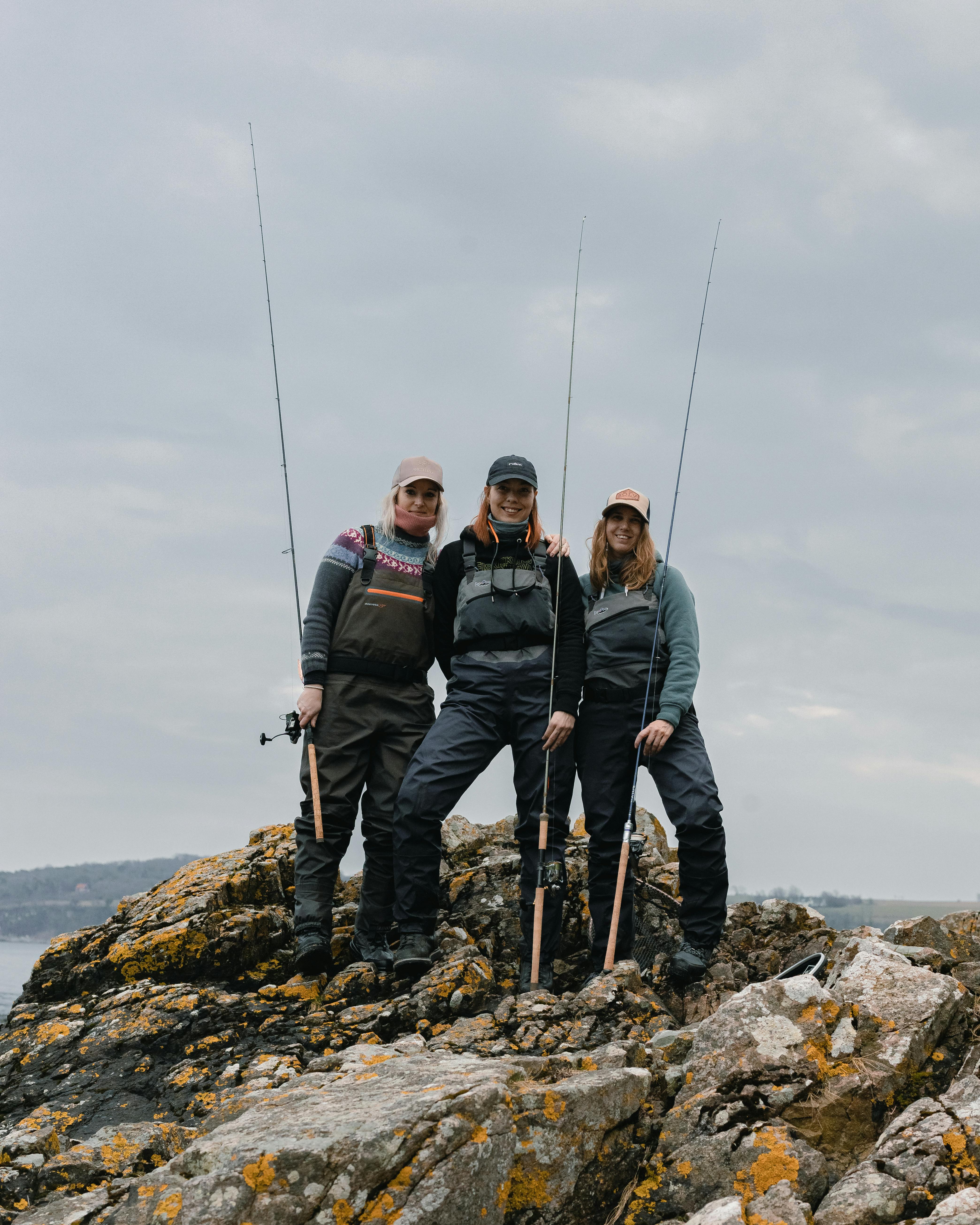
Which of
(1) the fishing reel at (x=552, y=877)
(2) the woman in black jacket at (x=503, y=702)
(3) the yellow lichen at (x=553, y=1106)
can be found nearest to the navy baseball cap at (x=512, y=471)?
(2) the woman in black jacket at (x=503, y=702)

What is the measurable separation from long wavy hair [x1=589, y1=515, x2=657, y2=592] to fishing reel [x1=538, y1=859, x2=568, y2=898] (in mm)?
2219

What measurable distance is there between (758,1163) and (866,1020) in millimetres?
1299

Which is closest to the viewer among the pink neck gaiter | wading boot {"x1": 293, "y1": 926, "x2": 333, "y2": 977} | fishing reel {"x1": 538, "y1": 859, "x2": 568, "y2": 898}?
fishing reel {"x1": 538, "y1": 859, "x2": 568, "y2": 898}

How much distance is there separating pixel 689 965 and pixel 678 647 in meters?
2.35

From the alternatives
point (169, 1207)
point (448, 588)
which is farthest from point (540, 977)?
point (169, 1207)

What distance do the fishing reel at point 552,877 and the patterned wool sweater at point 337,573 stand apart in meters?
2.27

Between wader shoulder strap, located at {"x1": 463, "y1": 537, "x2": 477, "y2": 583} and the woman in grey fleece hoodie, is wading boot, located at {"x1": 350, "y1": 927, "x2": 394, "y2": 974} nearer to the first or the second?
the woman in grey fleece hoodie

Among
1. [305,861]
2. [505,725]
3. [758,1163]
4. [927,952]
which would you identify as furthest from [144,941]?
[927,952]

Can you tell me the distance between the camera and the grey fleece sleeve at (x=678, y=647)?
7.29 metres

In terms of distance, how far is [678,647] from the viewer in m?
7.56

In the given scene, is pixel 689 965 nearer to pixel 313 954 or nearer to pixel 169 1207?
pixel 313 954

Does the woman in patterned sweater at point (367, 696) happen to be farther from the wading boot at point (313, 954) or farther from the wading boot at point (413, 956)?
the wading boot at point (413, 956)

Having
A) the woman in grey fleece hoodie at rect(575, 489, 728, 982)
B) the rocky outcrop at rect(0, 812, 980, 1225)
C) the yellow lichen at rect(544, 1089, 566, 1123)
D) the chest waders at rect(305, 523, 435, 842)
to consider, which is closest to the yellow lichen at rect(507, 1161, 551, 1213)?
the rocky outcrop at rect(0, 812, 980, 1225)

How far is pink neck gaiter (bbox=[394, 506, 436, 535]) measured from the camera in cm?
786
